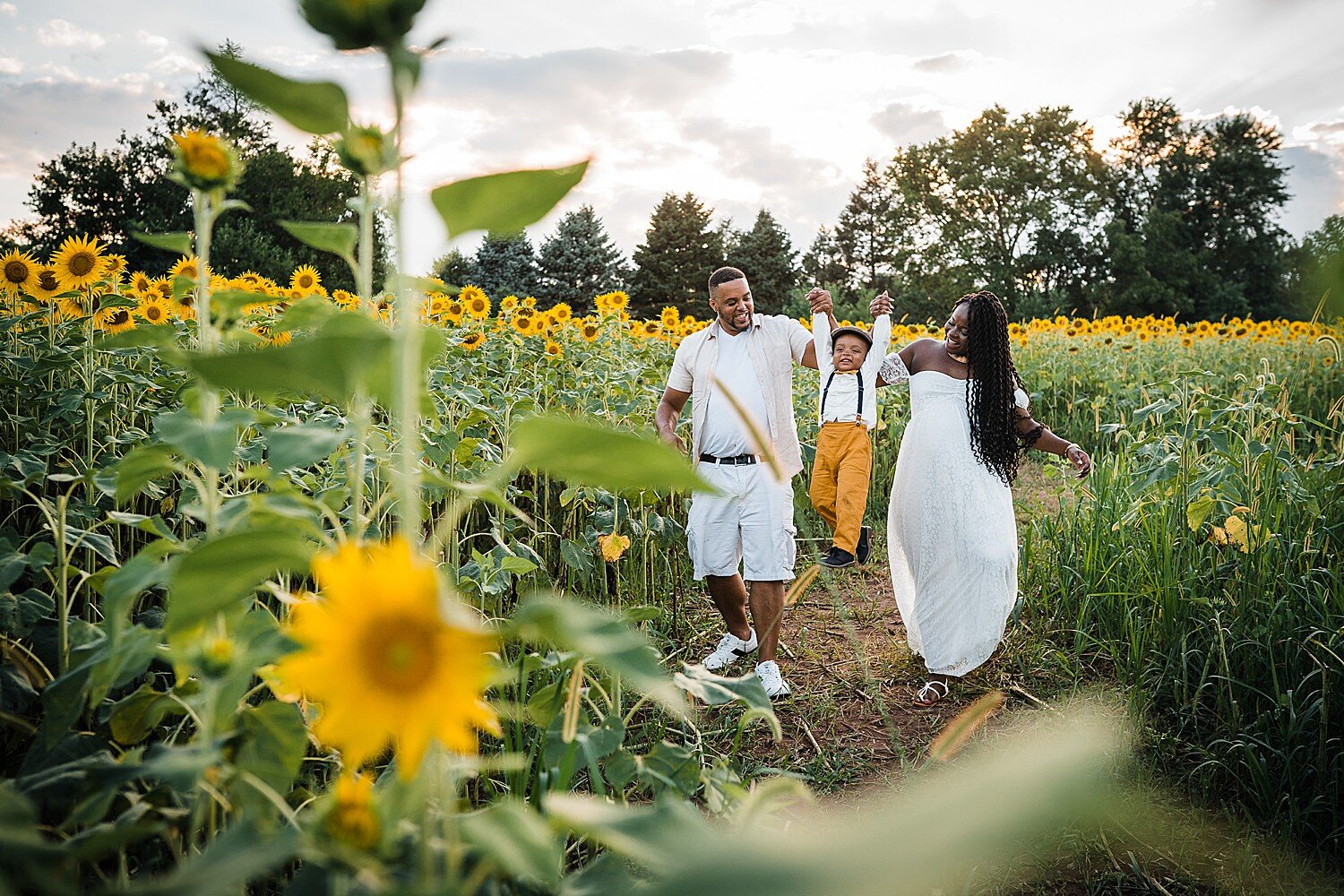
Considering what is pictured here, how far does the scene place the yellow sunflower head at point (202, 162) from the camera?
87 cm

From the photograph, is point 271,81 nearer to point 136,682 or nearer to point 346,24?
point 346,24

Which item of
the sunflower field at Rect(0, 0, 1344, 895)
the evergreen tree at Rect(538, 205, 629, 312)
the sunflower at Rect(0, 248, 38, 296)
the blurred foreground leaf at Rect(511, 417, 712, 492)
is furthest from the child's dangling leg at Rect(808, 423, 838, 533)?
the evergreen tree at Rect(538, 205, 629, 312)

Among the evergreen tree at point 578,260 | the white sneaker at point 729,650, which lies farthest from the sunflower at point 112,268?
the evergreen tree at point 578,260

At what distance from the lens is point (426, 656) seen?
50 cm

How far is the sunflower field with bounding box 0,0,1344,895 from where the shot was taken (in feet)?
1.63

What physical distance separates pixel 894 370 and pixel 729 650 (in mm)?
1602

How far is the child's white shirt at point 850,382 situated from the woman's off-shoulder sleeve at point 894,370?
0.06 meters

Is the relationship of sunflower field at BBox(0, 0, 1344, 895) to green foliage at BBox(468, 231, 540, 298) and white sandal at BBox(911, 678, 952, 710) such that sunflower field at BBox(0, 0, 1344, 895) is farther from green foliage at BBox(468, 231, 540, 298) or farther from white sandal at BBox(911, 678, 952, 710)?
green foliage at BBox(468, 231, 540, 298)

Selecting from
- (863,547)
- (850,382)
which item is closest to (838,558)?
(863,547)

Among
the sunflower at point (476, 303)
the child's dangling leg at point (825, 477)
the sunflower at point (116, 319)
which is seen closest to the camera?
the sunflower at point (116, 319)

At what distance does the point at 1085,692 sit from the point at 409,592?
332 centimetres

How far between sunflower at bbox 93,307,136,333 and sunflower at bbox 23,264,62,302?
0.23 metres

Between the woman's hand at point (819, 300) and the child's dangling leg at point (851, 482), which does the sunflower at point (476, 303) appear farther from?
the child's dangling leg at point (851, 482)

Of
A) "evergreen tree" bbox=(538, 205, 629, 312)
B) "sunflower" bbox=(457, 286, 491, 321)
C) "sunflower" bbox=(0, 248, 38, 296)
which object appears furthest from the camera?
"evergreen tree" bbox=(538, 205, 629, 312)
